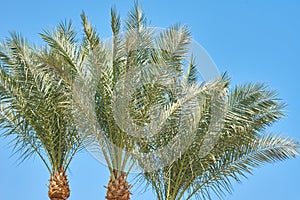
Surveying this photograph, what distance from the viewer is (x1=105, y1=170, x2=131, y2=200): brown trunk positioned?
1199 centimetres

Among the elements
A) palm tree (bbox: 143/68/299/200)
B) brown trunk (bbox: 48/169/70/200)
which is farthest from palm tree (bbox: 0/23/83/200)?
palm tree (bbox: 143/68/299/200)

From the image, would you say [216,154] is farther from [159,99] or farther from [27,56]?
[27,56]

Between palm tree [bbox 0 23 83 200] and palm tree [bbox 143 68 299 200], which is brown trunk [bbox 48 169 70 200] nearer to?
palm tree [bbox 0 23 83 200]

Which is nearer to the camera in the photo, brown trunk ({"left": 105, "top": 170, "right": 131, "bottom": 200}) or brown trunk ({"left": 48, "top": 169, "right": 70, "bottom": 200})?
brown trunk ({"left": 105, "top": 170, "right": 131, "bottom": 200})

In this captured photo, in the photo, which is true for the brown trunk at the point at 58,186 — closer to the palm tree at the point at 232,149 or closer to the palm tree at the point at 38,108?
the palm tree at the point at 38,108

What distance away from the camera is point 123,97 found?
37.0ft

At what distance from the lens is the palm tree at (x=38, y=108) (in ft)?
39.1

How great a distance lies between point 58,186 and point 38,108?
1.93 meters

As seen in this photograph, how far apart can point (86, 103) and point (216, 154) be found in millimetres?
2966

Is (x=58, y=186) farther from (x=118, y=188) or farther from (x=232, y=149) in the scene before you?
(x=232, y=149)

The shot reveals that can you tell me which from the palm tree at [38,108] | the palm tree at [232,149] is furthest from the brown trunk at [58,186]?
the palm tree at [232,149]

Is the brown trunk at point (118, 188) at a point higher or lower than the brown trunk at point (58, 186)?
lower

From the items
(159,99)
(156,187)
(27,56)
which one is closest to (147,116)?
(159,99)

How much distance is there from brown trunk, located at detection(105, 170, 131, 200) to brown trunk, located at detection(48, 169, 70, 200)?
1.19 meters
